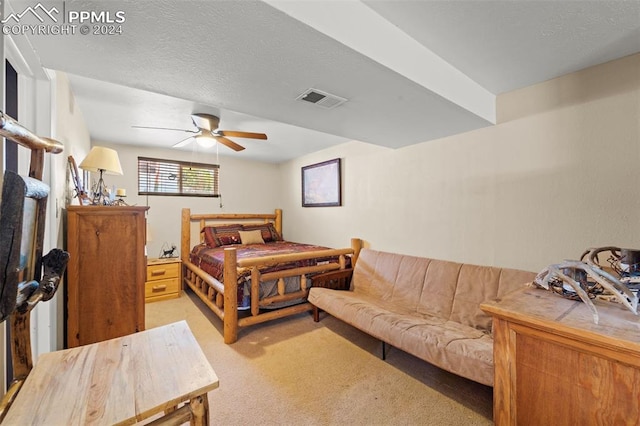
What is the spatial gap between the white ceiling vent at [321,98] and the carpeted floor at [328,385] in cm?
200

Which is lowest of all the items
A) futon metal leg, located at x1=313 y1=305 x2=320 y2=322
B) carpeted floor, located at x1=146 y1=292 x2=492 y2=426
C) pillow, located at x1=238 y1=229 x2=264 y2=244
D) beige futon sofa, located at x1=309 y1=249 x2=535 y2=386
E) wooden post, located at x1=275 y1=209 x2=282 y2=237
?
carpeted floor, located at x1=146 y1=292 x2=492 y2=426

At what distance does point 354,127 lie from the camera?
230 centimetres

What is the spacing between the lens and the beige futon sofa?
5.29 ft

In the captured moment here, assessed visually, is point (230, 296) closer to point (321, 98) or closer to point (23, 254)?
point (23, 254)

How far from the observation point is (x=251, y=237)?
4.44 metres

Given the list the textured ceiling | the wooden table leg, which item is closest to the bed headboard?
the textured ceiling

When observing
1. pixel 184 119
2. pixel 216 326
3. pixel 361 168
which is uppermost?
pixel 184 119

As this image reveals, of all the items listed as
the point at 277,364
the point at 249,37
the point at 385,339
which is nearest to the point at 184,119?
the point at 249,37

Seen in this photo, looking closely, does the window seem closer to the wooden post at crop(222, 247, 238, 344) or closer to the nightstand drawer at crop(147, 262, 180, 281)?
the nightstand drawer at crop(147, 262, 180, 281)

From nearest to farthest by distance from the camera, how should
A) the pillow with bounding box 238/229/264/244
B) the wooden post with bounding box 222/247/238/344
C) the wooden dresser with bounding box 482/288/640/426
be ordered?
the wooden dresser with bounding box 482/288/640/426 < the wooden post with bounding box 222/247/238/344 < the pillow with bounding box 238/229/264/244

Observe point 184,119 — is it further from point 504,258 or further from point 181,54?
point 504,258

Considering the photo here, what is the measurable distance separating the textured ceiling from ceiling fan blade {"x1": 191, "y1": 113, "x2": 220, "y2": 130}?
0.60 meters

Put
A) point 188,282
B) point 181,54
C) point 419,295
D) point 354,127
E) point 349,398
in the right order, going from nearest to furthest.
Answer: point 181,54, point 349,398, point 354,127, point 419,295, point 188,282

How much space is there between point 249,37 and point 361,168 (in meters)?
2.51
